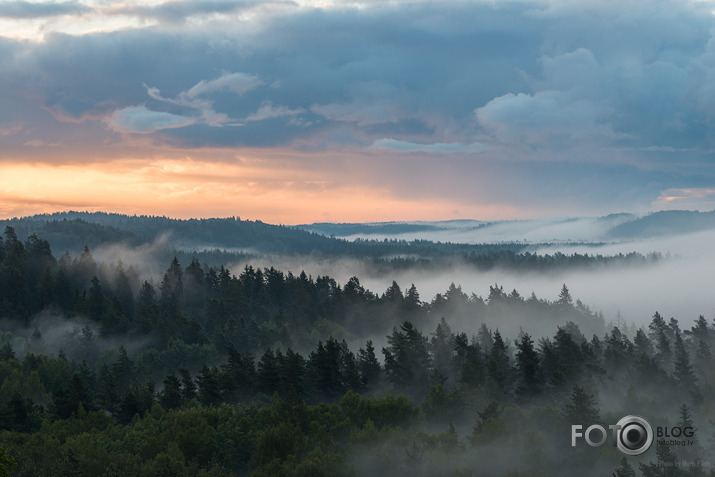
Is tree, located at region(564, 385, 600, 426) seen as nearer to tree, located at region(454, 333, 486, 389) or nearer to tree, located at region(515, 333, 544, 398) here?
tree, located at region(515, 333, 544, 398)

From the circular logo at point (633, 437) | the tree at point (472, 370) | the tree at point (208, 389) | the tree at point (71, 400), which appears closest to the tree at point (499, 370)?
the tree at point (472, 370)

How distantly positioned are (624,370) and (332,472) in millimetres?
61958

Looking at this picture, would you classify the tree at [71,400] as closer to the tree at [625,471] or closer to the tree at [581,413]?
the tree at [581,413]

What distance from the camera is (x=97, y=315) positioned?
15762 cm

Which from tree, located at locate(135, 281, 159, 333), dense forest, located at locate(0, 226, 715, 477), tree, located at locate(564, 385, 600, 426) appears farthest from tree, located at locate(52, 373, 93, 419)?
tree, located at locate(135, 281, 159, 333)

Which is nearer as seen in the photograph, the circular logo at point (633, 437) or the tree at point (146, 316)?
the circular logo at point (633, 437)

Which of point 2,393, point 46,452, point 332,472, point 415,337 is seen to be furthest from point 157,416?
point 415,337
